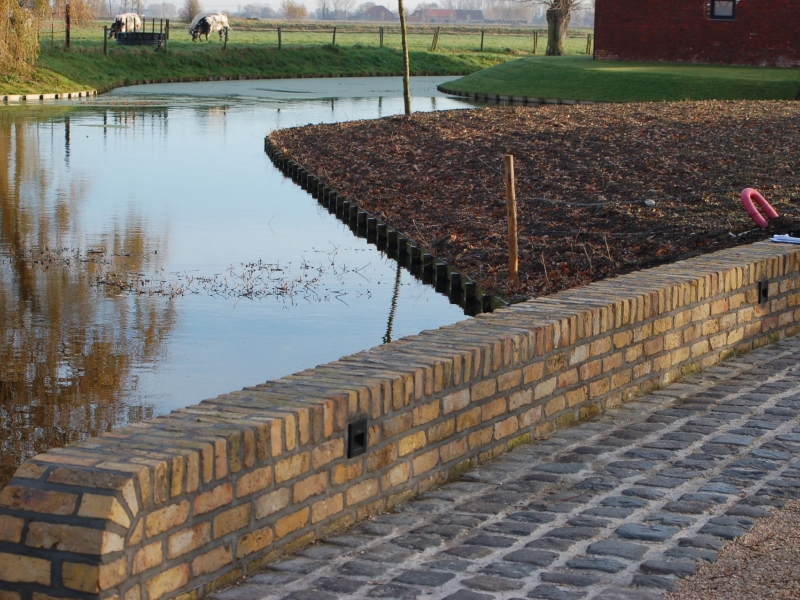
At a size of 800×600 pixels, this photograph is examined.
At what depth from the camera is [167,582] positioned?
4223mm

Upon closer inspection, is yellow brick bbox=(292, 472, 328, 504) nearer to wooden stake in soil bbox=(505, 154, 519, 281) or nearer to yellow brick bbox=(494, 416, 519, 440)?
yellow brick bbox=(494, 416, 519, 440)

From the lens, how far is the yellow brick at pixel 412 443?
546 cm

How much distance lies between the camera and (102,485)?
3.95m

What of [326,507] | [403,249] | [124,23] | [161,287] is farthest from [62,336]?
[124,23]

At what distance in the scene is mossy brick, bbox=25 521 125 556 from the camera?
12.7 feet

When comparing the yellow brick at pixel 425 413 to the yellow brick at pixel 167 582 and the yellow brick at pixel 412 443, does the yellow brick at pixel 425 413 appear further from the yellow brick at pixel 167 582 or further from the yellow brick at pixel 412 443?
the yellow brick at pixel 167 582

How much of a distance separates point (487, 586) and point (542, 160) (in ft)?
54.9

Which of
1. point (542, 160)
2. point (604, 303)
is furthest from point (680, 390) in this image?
point (542, 160)

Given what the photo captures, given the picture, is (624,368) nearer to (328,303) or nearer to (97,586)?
(97,586)

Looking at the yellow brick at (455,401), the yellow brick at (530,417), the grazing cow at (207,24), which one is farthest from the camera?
the grazing cow at (207,24)

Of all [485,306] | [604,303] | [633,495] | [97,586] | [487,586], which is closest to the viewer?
[97,586]

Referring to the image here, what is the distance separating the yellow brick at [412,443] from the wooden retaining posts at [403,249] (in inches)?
278

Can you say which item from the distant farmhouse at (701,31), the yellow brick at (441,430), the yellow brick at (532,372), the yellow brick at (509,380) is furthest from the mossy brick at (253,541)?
the distant farmhouse at (701,31)

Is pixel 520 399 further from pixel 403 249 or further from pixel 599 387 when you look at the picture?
pixel 403 249
